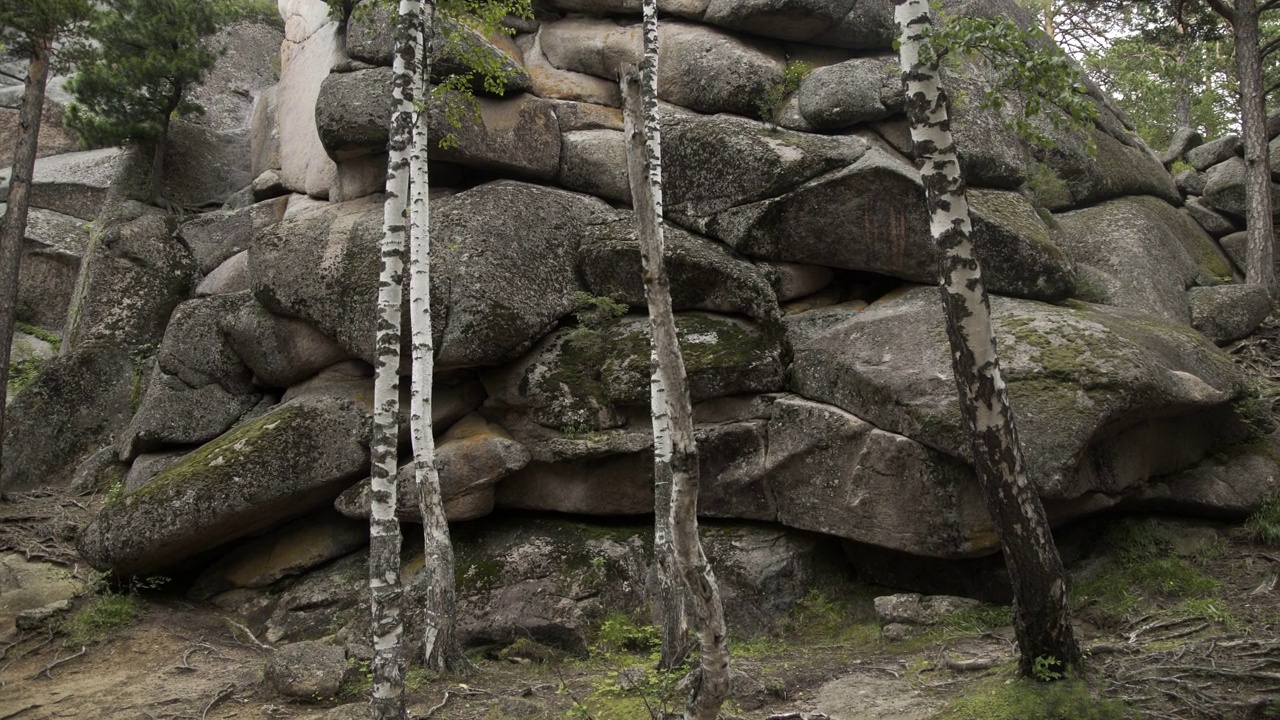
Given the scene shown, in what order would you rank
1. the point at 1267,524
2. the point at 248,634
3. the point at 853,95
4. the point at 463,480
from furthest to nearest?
the point at 853,95 < the point at 463,480 < the point at 248,634 < the point at 1267,524

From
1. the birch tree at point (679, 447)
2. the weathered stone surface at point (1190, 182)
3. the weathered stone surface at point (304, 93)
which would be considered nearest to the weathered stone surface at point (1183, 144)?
the weathered stone surface at point (1190, 182)

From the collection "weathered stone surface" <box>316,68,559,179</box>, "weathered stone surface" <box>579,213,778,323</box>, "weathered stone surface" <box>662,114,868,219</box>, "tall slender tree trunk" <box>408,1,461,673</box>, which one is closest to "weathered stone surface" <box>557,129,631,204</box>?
"weathered stone surface" <box>316,68,559,179</box>

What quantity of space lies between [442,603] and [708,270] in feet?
21.7

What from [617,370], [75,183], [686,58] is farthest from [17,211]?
[686,58]

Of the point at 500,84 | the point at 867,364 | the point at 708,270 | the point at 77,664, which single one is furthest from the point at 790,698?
the point at 500,84

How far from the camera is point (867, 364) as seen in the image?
1241cm

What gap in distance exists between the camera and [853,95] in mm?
16078

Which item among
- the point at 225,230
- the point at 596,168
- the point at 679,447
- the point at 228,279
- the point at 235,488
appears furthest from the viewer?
the point at 225,230

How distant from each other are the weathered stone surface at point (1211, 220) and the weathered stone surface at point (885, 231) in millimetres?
7045

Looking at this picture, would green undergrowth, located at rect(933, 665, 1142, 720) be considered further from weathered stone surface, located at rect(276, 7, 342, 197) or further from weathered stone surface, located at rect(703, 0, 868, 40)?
weathered stone surface, located at rect(276, 7, 342, 197)

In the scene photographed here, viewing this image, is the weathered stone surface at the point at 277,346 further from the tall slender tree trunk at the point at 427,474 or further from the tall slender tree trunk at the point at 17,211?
the tall slender tree trunk at the point at 427,474

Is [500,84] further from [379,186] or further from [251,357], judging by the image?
[251,357]

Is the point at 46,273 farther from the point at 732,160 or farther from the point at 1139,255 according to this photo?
the point at 1139,255

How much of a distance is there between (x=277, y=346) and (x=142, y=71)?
363 inches
